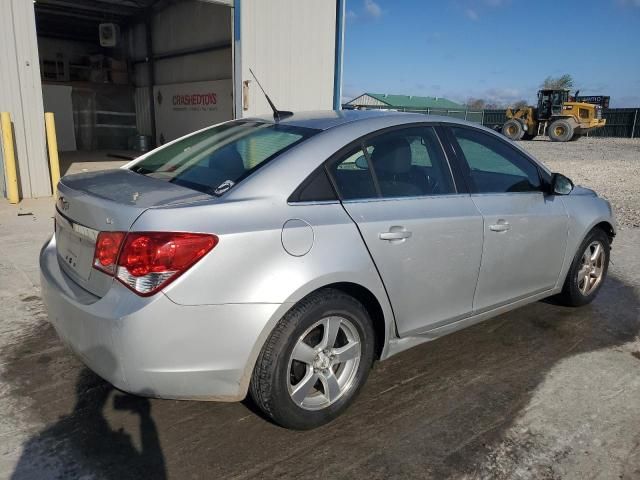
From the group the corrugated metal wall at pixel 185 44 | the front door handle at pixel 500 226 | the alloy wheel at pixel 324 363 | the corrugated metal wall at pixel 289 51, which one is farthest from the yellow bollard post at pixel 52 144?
the front door handle at pixel 500 226

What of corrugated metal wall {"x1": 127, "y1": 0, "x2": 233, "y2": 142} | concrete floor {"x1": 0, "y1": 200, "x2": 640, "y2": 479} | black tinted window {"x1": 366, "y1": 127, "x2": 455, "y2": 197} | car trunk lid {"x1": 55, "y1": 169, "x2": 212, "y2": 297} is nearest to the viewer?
car trunk lid {"x1": 55, "y1": 169, "x2": 212, "y2": 297}

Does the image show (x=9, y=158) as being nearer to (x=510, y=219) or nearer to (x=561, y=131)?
(x=510, y=219)

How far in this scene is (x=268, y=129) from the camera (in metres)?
3.17

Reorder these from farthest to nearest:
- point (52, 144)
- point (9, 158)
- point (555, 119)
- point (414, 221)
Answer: point (555, 119) < point (52, 144) < point (9, 158) < point (414, 221)

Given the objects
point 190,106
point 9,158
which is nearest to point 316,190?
point 9,158

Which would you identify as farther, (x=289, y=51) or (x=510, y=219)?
(x=289, y=51)

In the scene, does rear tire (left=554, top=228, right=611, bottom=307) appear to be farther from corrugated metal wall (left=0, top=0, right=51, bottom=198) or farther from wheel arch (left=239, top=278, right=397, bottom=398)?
corrugated metal wall (left=0, top=0, right=51, bottom=198)

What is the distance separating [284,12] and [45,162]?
17.5 ft

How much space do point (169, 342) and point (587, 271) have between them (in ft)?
11.8

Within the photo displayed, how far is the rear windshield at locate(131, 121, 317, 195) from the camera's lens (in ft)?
8.76

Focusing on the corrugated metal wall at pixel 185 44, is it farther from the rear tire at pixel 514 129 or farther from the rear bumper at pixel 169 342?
the rear tire at pixel 514 129

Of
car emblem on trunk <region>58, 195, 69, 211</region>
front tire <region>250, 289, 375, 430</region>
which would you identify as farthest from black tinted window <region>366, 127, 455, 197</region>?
car emblem on trunk <region>58, 195, 69, 211</region>

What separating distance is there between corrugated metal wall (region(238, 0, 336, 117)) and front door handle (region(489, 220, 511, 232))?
25.2ft

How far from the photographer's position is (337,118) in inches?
122
